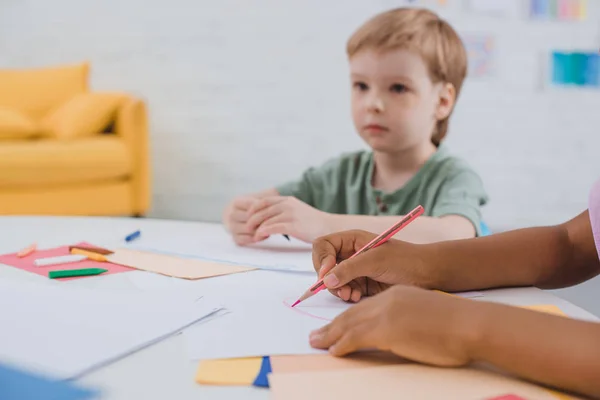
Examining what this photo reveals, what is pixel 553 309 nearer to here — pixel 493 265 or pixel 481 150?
pixel 493 265

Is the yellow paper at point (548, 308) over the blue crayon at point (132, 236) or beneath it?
over

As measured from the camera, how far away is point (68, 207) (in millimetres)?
2930

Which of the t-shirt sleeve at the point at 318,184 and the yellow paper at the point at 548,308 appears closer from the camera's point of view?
the yellow paper at the point at 548,308

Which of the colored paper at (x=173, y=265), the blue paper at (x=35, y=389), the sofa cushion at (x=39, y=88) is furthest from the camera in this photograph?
the sofa cushion at (x=39, y=88)

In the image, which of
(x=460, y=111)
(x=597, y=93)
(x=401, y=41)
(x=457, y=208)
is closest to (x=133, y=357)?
(x=457, y=208)

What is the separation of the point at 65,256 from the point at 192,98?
3.00 m

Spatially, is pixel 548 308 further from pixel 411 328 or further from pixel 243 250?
pixel 243 250

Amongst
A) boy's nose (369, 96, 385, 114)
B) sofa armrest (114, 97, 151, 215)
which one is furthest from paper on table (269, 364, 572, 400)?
sofa armrest (114, 97, 151, 215)

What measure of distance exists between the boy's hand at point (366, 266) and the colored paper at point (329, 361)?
14 cm

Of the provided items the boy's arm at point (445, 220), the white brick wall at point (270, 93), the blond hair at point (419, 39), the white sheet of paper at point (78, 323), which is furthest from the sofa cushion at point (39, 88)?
the white sheet of paper at point (78, 323)

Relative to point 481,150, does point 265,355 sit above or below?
Answer: above

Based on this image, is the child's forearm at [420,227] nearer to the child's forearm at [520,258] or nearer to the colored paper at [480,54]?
the child's forearm at [520,258]

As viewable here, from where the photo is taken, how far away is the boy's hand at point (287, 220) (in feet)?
3.08

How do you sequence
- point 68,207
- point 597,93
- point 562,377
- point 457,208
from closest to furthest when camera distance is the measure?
point 562,377 < point 457,208 < point 68,207 < point 597,93
